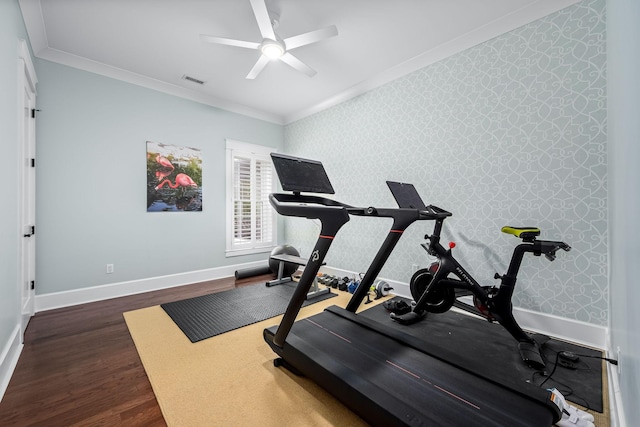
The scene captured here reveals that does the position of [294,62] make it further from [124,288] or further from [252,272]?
[124,288]

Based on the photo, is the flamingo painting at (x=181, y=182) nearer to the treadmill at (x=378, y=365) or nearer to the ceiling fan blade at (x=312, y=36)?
the ceiling fan blade at (x=312, y=36)

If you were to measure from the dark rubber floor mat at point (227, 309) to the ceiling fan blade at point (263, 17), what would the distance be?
109 inches

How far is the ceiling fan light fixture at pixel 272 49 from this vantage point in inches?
103

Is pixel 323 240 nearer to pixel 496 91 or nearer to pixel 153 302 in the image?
pixel 496 91

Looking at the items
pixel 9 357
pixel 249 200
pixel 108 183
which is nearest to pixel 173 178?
pixel 108 183

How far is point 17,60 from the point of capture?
2.26m

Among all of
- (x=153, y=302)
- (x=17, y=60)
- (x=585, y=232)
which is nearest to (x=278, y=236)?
(x=153, y=302)

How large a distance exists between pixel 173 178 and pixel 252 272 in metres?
1.89

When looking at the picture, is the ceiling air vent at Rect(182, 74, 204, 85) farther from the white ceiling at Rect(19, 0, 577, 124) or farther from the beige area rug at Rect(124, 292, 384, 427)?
the beige area rug at Rect(124, 292, 384, 427)

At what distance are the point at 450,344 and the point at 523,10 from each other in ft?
10.3

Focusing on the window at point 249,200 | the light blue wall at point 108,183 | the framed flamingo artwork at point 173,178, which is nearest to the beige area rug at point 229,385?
the light blue wall at point 108,183

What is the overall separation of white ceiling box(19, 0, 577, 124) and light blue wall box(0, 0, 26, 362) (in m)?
0.67

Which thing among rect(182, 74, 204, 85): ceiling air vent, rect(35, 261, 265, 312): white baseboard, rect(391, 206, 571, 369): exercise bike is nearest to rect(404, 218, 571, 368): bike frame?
rect(391, 206, 571, 369): exercise bike

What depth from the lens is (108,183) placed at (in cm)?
350
